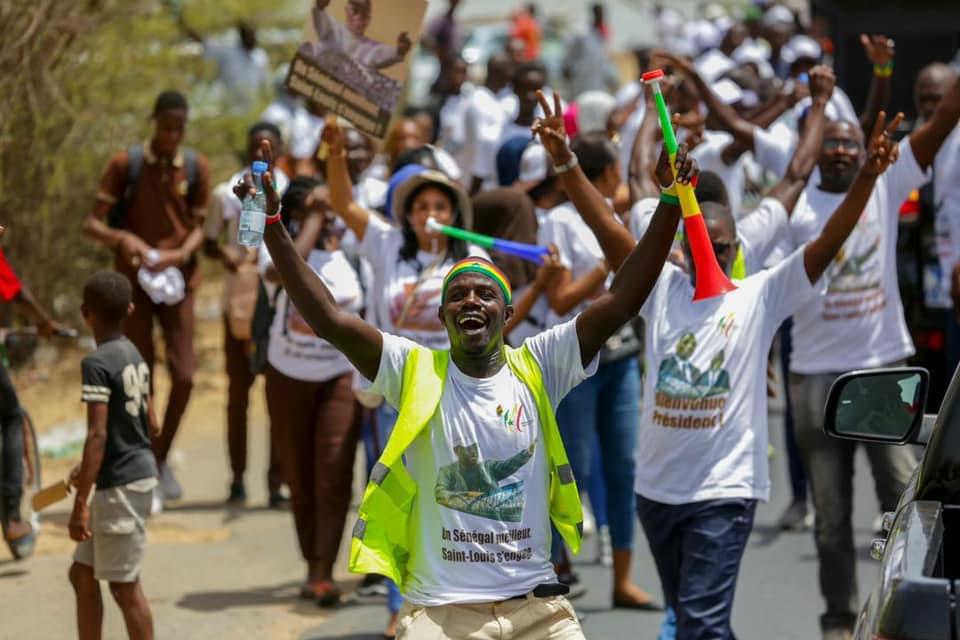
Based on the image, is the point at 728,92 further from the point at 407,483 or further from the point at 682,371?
the point at 407,483

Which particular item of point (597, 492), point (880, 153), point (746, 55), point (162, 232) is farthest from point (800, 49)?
point (880, 153)

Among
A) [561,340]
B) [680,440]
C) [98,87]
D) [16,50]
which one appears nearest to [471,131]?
[98,87]

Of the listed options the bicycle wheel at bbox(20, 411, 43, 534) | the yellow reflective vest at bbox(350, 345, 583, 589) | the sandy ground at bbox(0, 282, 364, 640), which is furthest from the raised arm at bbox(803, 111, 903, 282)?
the bicycle wheel at bbox(20, 411, 43, 534)

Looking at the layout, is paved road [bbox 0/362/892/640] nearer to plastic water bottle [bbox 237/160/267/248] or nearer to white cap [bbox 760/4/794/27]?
plastic water bottle [bbox 237/160/267/248]

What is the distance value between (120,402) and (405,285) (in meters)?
1.47

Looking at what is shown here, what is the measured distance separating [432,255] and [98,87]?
5121mm

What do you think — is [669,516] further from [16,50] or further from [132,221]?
[16,50]

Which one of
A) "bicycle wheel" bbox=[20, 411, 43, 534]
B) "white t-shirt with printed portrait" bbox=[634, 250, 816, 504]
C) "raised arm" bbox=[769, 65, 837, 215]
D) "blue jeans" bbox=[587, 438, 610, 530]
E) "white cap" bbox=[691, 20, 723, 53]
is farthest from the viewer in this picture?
"white cap" bbox=[691, 20, 723, 53]

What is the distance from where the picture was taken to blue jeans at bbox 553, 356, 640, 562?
7.87m

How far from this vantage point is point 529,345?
4996 mm

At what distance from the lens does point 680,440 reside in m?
5.87

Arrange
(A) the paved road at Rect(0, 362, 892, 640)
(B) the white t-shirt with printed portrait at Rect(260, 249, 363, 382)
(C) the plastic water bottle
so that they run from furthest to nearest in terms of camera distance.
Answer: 1. (B) the white t-shirt with printed portrait at Rect(260, 249, 363, 382)
2. (A) the paved road at Rect(0, 362, 892, 640)
3. (C) the plastic water bottle

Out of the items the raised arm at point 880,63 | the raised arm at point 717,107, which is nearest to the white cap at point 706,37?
the raised arm at point 717,107

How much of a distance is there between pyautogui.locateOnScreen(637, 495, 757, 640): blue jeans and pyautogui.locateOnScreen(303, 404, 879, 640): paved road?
58.1 inches
